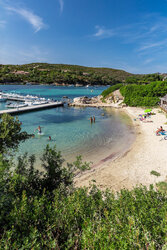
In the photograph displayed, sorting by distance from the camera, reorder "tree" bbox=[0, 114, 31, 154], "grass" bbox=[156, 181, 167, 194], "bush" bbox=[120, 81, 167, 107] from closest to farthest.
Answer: "tree" bbox=[0, 114, 31, 154] → "grass" bbox=[156, 181, 167, 194] → "bush" bbox=[120, 81, 167, 107]

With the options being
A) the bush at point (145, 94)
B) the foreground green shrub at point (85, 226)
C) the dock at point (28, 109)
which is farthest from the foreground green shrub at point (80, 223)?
the bush at point (145, 94)

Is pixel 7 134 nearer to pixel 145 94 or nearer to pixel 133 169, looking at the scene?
pixel 133 169

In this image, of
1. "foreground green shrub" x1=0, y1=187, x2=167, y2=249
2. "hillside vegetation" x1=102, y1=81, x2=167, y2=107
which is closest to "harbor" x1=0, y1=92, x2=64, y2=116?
"hillside vegetation" x1=102, y1=81, x2=167, y2=107

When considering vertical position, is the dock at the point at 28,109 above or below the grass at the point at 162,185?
above

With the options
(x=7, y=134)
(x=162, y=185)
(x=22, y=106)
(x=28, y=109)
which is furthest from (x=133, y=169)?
(x=22, y=106)

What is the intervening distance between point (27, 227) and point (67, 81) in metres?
134

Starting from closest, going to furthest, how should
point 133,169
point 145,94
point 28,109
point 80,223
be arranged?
point 80,223 → point 133,169 → point 28,109 → point 145,94

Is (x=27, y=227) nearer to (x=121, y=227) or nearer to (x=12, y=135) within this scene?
(x=121, y=227)

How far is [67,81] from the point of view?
130 metres

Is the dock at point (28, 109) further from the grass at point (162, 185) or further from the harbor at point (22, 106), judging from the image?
the grass at point (162, 185)

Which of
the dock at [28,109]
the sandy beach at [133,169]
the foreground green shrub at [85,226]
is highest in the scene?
the dock at [28,109]

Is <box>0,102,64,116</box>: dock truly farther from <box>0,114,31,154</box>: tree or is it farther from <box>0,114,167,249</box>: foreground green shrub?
<box>0,114,167,249</box>: foreground green shrub

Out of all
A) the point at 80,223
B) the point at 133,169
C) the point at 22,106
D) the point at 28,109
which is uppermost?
the point at 22,106

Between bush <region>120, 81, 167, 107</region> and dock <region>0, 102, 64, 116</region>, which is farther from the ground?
bush <region>120, 81, 167, 107</region>
